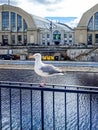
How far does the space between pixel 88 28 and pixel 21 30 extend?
15921 mm

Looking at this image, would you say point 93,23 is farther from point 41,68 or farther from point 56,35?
point 41,68

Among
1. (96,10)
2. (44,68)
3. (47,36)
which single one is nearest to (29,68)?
(47,36)

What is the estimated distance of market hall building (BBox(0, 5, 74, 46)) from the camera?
73.1 meters

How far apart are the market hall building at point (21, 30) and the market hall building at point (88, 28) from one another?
2851 millimetres

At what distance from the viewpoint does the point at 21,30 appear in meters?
74.6

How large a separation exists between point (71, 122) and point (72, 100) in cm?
575

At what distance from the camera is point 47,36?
72.7 meters

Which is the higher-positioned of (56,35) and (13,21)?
(13,21)

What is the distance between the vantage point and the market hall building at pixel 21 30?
240ft

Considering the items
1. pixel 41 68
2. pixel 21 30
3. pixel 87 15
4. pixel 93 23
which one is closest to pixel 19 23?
pixel 21 30

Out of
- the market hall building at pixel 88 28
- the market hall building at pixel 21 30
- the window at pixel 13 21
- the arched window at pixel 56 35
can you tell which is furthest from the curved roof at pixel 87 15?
the window at pixel 13 21

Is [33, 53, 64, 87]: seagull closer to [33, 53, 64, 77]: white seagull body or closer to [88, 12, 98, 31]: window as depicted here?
[33, 53, 64, 77]: white seagull body

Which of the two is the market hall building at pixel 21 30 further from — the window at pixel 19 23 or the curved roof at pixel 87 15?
the curved roof at pixel 87 15

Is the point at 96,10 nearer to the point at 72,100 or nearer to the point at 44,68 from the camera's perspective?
the point at 72,100
